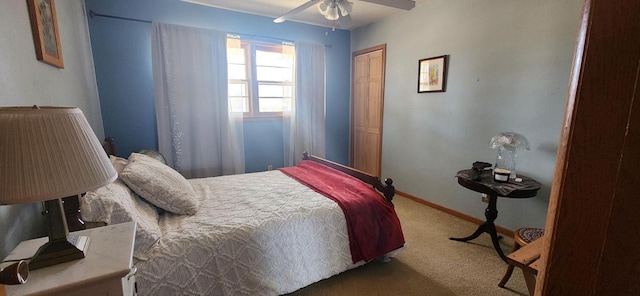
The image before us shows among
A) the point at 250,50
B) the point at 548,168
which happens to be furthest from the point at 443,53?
the point at 250,50

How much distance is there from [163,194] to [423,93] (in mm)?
2957

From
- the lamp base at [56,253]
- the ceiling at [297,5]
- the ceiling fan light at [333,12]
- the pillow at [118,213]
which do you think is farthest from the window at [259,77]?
the lamp base at [56,253]

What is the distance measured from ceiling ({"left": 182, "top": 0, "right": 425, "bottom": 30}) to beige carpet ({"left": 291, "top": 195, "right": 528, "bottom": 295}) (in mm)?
2719

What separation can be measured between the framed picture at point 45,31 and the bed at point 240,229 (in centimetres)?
71

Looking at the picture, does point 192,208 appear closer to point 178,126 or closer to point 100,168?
point 100,168

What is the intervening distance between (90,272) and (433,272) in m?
2.09

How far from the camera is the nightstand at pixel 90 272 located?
2.57ft

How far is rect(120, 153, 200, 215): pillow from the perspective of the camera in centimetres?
163

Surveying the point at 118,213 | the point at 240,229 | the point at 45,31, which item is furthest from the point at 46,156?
the point at 45,31

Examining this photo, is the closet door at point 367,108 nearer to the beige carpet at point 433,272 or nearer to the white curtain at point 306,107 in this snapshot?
the white curtain at point 306,107

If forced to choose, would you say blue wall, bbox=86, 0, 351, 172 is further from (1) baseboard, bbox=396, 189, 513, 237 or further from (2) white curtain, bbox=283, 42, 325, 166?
(1) baseboard, bbox=396, 189, 513, 237

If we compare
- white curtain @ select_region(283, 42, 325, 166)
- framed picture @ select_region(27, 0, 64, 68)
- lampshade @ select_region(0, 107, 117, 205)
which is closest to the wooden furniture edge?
white curtain @ select_region(283, 42, 325, 166)

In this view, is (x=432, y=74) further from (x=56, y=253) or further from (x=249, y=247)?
(x=56, y=253)

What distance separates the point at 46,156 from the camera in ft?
2.35
